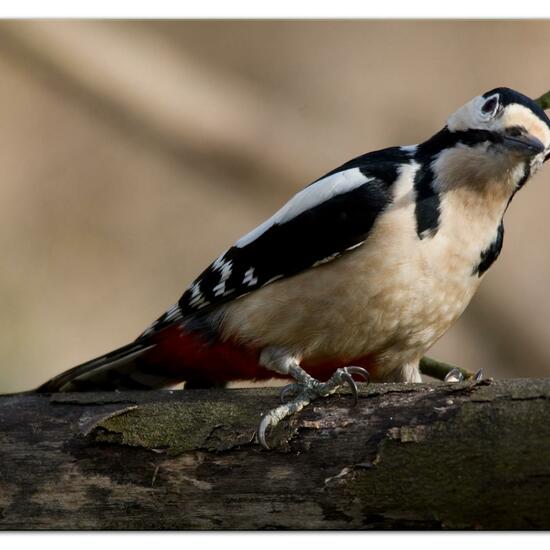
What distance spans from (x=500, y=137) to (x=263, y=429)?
→ 39.4 inches

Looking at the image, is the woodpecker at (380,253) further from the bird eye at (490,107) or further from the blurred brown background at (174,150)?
the blurred brown background at (174,150)

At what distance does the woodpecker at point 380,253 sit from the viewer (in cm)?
296

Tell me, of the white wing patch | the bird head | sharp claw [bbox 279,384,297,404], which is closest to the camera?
sharp claw [bbox 279,384,297,404]

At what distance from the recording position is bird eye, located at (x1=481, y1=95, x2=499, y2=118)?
2.90 meters

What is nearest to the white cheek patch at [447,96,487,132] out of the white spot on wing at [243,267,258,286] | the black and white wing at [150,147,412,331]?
the black and white wing at [150,147,412,331]

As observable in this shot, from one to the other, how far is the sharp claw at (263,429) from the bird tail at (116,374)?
0.86 m

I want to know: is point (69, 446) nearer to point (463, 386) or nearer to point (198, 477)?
point (198, 477)

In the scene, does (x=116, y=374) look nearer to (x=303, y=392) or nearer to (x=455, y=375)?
(x=303, y=392)

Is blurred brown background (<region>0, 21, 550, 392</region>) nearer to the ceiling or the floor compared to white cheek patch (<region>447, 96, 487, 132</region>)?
nearer to the ceiling

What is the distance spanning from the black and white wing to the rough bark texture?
1.48 feet

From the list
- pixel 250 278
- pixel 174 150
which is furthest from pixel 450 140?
pixel 174 150

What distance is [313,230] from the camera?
3.06m

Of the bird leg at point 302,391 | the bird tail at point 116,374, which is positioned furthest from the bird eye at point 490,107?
the bird tail at point 116,374

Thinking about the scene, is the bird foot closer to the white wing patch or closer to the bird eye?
the white wing patch
